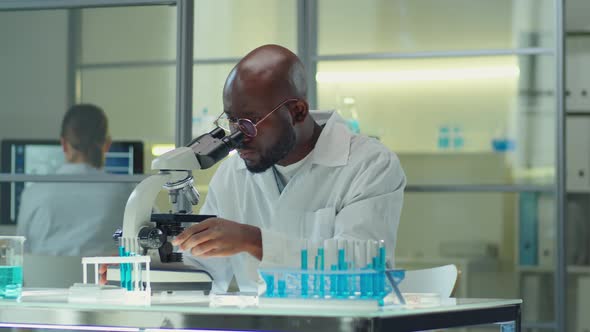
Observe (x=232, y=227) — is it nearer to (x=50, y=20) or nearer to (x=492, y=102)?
(x=50, y=20)

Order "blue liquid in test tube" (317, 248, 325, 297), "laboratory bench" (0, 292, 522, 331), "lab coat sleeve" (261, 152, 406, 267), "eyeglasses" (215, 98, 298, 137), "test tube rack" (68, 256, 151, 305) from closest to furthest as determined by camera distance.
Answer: "laboratory bench" (0, 292, 522, 331)
"blue liquid in test tube" (317, 248, 325, 297)
"test tube rack" (68, 256, 151, 305)
"eyeglasses" (215, 98, 298, 137)
"lab coat sleeve" (261, 152, 406, 267)

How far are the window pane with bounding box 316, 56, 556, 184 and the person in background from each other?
1.38 meters

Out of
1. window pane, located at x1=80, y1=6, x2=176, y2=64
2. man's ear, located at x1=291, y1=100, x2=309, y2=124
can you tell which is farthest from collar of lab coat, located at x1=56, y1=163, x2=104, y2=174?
man's ear, located at x1=291, y1=100, x2=309, y2=124

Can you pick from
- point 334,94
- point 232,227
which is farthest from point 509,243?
point 232,227

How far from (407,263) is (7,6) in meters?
2.32

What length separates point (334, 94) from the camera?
5078mm

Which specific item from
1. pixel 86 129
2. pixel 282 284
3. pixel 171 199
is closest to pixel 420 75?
pixel 86 129

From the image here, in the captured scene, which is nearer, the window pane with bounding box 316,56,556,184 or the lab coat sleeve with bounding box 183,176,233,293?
the lab coat sleeve with bounding box 183,176,233,293

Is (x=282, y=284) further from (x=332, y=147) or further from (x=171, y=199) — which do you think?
(x=332, y=147)

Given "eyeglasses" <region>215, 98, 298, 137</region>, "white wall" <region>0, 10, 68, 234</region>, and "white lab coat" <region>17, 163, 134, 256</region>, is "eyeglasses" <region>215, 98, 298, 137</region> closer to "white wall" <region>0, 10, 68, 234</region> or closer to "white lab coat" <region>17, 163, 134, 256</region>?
"white lab coat" <region>17, 163, 134, 256</region>

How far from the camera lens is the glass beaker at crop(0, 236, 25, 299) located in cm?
209

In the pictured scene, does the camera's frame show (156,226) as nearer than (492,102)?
Yes

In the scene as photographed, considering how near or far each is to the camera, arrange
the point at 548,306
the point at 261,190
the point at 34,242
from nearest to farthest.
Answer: the point at 261,190 < the point at 34,242 < the point at 548,306

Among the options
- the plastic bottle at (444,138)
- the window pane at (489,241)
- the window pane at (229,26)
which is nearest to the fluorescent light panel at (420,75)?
the plastic bottle at (444,138)
